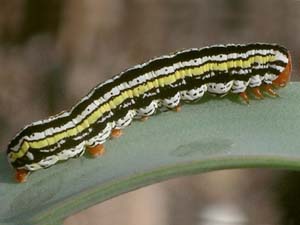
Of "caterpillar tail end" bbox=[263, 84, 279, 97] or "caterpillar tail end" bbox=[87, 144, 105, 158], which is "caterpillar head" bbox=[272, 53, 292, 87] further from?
"caterpillar tail end" bbox=[87, 144, 105, 158]

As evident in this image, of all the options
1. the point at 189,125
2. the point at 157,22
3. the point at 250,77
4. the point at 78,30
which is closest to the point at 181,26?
the point at 157,22

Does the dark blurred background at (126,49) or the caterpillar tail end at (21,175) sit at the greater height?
Result: the dark blurred background at (126,49)

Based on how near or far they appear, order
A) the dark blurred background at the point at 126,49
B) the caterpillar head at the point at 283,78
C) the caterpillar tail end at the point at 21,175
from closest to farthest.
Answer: the caterpillar tail end at the point at 21,175, the caterpillar head at the point at 283,78, the dark blurred background at the point at 126,49

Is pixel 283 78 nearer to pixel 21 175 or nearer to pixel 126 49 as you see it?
pixel 21 175

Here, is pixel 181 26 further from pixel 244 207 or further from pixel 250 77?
pixel 250 77

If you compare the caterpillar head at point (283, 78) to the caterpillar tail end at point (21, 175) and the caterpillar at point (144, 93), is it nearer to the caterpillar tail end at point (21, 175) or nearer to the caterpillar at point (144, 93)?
the caterpillar at point (144, 93)

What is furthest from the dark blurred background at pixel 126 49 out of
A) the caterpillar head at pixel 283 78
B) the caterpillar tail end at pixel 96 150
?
the caterpillar tail end at pixel 96 150
